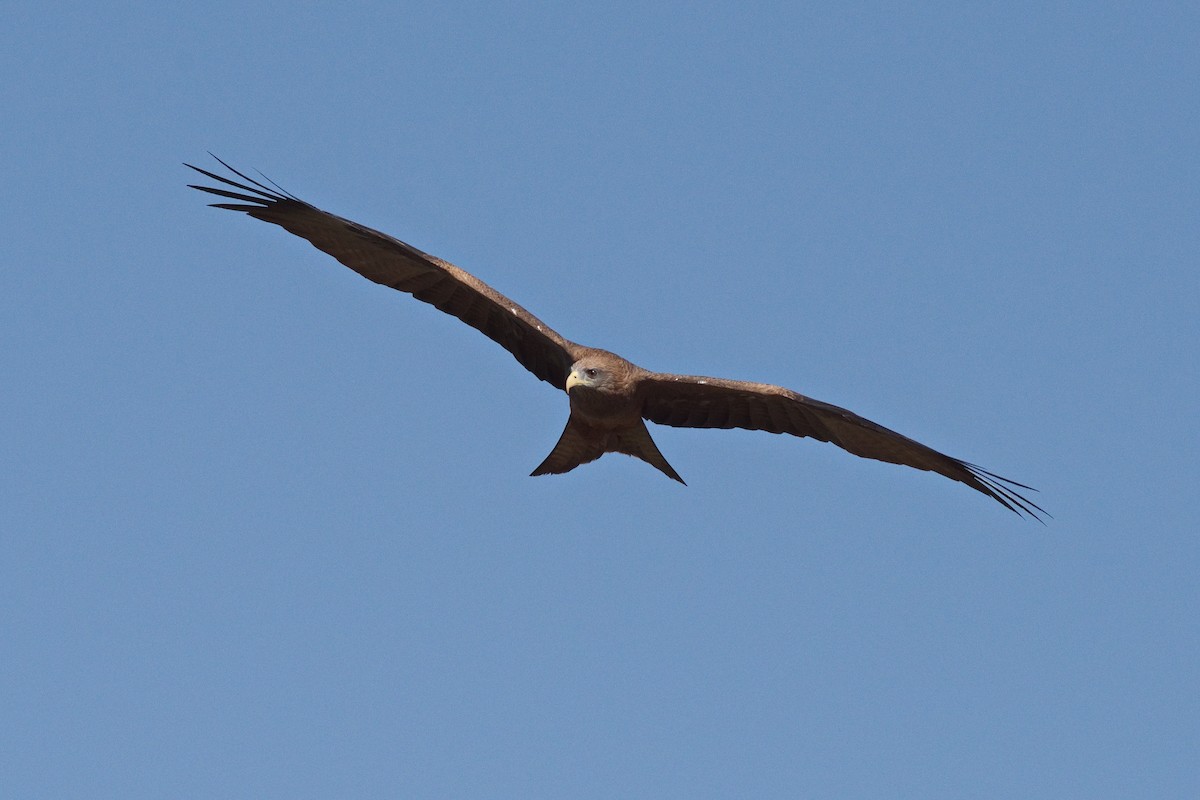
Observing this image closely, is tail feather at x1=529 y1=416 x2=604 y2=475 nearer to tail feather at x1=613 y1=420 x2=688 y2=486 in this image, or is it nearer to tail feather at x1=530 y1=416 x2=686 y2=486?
tail feather at x1=530 y1=416 x2=686 y2=486

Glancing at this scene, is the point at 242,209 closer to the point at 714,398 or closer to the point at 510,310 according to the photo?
the point at 510,310

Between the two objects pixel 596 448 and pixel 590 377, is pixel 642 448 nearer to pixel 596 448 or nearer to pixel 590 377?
pixel 596 448

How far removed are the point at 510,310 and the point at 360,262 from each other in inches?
45.1

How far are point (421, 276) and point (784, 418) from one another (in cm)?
275

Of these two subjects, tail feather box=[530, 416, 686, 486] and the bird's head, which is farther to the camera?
tail feather box=[530, 416, 686, 486]

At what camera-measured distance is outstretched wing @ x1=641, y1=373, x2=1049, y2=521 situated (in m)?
15.2

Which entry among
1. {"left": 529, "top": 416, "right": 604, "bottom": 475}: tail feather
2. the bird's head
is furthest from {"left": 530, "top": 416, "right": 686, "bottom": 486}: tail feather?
the bird's head

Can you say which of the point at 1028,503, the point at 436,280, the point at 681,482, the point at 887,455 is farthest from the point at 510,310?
the point at 1028,503

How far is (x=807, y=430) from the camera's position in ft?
50.9

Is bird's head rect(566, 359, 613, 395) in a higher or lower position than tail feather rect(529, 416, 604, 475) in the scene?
higher

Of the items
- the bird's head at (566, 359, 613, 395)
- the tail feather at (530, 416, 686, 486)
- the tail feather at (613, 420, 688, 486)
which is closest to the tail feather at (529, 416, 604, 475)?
the tail feather at (530, 416, 686, 486)

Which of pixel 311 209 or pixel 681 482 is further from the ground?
pixel 311 209

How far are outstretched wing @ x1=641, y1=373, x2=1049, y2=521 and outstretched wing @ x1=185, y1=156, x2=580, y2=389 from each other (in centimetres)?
76

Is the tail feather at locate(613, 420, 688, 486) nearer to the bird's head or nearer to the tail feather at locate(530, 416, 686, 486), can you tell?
the tail feather at locate(530, 416, 686, 486)
